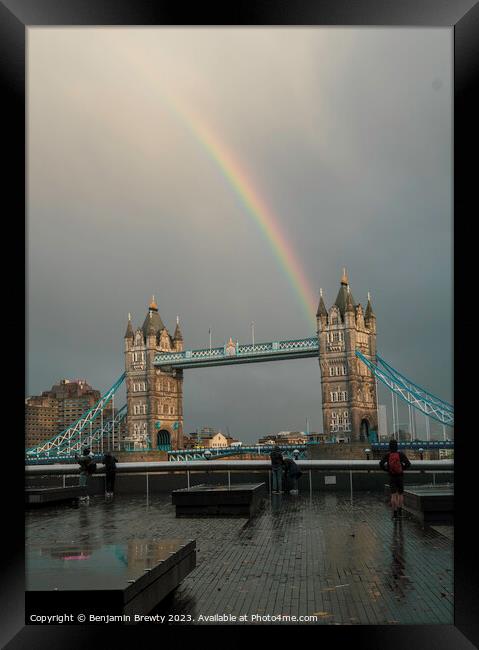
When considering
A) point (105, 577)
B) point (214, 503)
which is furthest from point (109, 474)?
point (105, 577)

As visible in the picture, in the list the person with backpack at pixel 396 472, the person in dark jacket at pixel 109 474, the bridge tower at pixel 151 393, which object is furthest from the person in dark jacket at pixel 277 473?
the bridge tower at pixel 151 393

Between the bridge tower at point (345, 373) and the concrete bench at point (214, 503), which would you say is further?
the bridge tower at point (345, 373)

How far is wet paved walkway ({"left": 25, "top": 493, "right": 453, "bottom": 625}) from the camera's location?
14.2ft

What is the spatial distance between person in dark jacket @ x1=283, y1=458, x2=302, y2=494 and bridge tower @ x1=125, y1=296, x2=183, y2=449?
7160 centimetres

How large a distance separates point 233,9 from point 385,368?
78289 mm

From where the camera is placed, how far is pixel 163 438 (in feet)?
291

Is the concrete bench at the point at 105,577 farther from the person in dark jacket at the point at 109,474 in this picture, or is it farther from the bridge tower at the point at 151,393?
the bridge tower at the point at 151,393

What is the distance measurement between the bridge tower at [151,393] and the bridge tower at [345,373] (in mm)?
19697

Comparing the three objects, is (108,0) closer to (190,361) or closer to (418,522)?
(418,522)

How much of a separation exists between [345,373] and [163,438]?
24239 mm

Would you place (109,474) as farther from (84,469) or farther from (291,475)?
(291,475)
